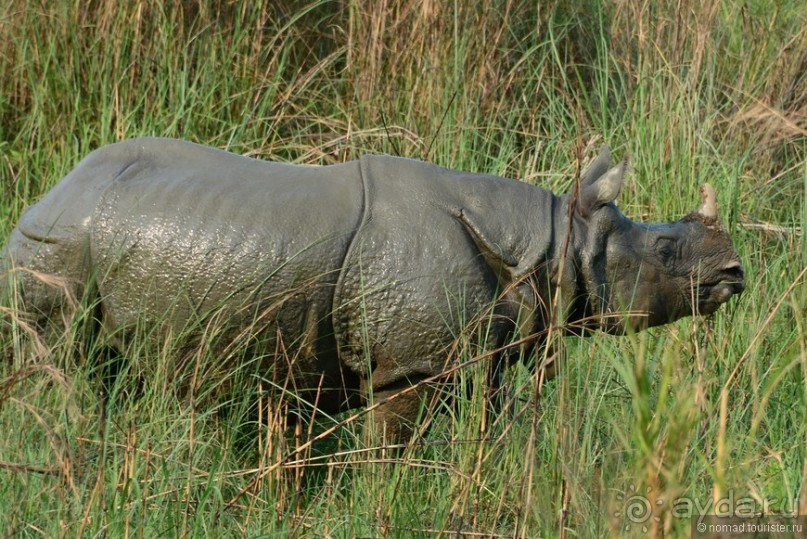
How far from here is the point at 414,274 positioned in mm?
3951

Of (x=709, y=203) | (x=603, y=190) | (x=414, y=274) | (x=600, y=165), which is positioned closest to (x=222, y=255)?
(x=414, y=274)

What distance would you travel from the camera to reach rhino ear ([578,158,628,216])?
4.27 m

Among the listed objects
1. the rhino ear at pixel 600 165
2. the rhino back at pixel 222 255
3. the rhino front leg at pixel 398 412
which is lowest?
the rhino front leg at pixel 398 412

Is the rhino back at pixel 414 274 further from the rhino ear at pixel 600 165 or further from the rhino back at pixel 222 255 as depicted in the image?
the rhino ear at pixel 600 165

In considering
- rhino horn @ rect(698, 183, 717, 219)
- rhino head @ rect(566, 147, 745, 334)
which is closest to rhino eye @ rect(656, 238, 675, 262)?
rhino head @ rect(566, 147, 745, 334)

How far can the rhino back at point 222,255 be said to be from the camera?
3932mm

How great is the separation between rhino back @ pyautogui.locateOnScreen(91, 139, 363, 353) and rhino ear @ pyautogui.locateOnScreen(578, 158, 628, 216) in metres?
0.84

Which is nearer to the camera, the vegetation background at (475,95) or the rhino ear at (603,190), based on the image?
the rhino ear at (603,190)

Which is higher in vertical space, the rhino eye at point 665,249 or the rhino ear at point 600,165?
the rhino ear at point 600,165

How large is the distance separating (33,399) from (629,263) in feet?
6.84

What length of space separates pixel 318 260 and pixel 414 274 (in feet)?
1.03

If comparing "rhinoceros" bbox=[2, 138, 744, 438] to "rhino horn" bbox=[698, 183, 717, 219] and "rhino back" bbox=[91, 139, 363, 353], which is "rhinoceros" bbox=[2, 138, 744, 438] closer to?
"rhino back" bbox=[91, 139, 363, 353]

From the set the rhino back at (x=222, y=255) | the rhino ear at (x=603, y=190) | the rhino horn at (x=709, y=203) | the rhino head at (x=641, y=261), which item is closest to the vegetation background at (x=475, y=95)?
the rhino head at (x=641, y=261)

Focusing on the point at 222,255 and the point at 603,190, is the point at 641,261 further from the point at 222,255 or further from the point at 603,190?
the point at 222,255
